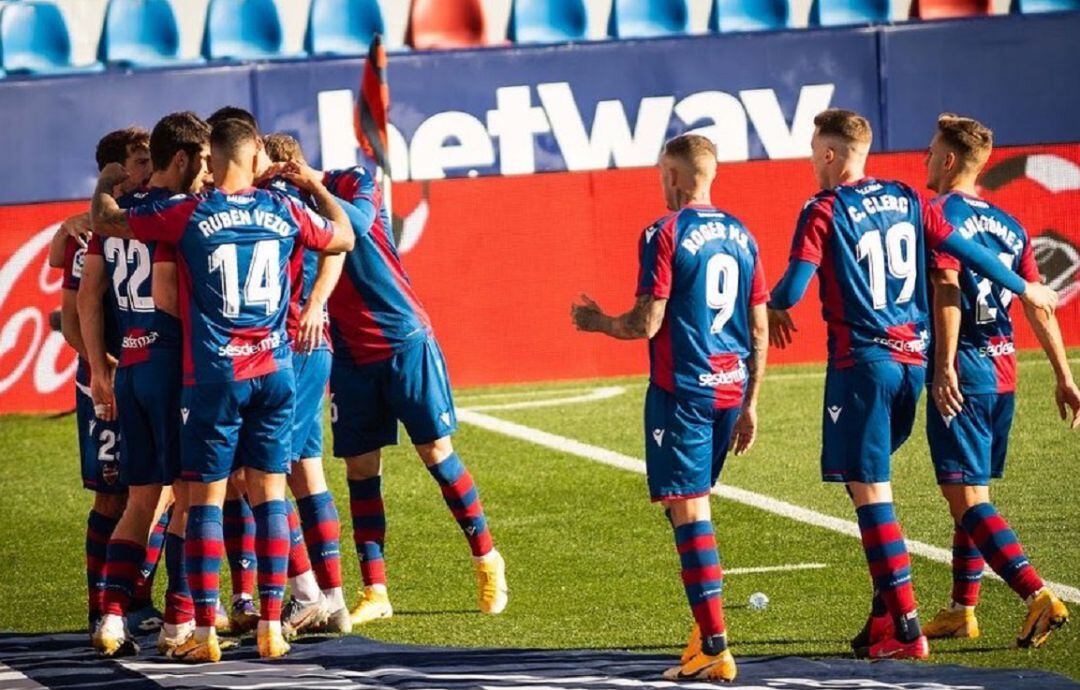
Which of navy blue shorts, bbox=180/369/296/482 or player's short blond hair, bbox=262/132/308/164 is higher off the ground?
player's short blond hair, bbox=262/132/308/164

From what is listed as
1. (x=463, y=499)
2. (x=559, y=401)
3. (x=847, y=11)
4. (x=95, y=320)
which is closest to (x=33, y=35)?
(x=559, y=401)

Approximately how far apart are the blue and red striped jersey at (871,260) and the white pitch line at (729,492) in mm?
1690

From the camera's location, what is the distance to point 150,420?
25.2 feet

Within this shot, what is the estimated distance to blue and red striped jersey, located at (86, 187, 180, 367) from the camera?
7.64 m

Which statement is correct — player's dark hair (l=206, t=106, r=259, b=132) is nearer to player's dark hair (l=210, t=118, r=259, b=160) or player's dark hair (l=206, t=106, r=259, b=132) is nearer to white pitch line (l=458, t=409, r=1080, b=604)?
player's dark hair (l=210, t=118, r=259, b=160)

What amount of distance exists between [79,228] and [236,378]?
1066 mm

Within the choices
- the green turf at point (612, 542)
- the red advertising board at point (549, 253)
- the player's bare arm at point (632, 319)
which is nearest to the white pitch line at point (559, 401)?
the green turf at point (612, 542)

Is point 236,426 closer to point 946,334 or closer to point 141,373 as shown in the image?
point 141,373

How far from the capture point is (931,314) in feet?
25.2

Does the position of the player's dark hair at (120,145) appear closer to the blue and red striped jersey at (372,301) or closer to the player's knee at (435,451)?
the blue and red striped jersey at (372,301)

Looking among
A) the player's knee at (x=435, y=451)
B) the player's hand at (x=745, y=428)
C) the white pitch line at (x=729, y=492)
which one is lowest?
the white pitch line at (x=729, y=492)

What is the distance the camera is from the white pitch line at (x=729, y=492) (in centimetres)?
955

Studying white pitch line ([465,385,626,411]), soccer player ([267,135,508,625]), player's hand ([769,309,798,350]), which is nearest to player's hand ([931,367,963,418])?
player's hand ([769,309,798,350])

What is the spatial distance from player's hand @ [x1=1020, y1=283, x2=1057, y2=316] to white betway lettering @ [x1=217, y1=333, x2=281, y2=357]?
2.80 metres
